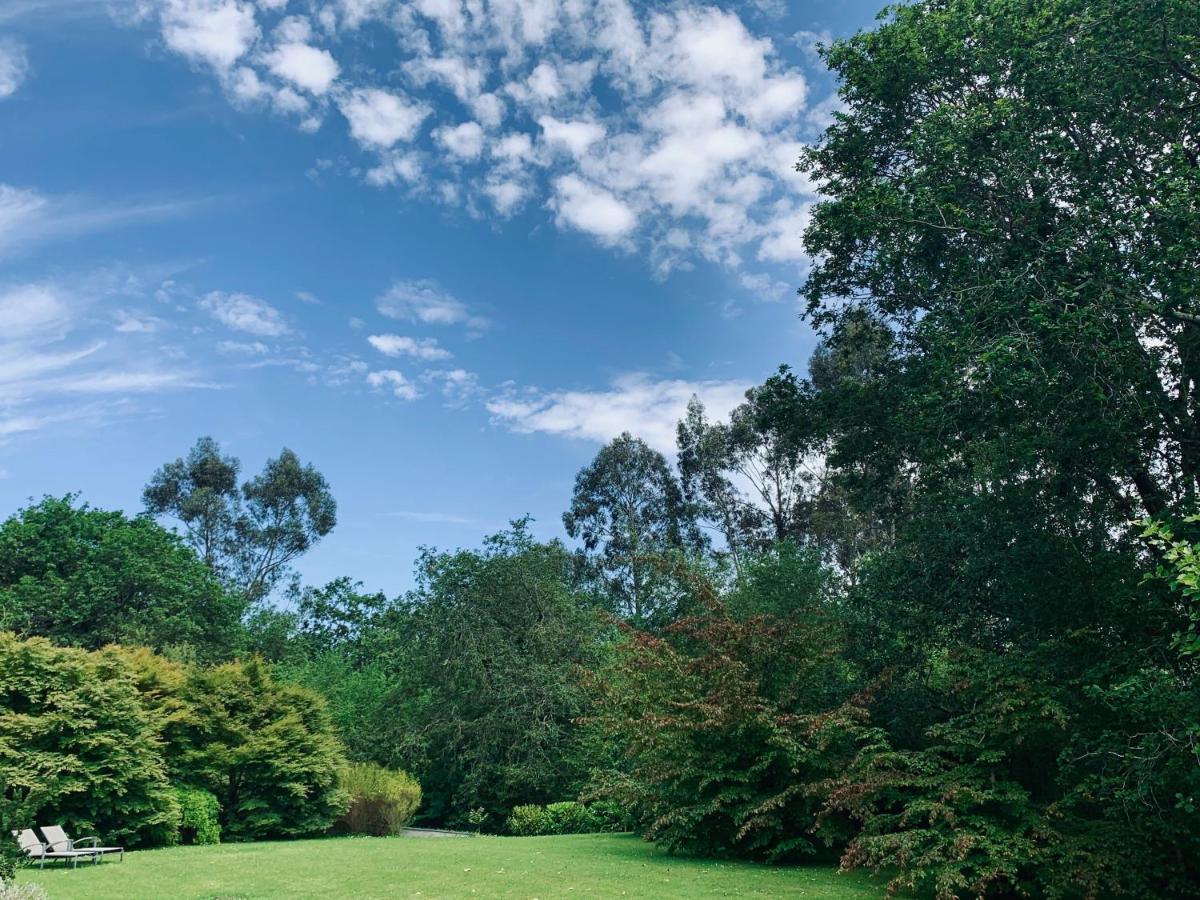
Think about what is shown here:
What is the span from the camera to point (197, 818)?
19484mm

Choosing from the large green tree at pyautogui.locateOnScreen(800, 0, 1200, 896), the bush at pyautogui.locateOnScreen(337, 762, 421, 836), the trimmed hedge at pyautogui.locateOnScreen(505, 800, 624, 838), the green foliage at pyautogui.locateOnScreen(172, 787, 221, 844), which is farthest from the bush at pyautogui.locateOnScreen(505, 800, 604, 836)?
the large green tree at pyautogui.locateOnScreen(800, 0, 1200, 896)

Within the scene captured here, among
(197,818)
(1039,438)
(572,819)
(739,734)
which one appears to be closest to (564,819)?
(572,819)

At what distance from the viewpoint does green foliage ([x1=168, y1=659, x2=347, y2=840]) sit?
2052 centimetres

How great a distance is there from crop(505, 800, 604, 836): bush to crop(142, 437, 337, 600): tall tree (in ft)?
98.0

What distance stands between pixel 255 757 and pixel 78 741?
466 cm

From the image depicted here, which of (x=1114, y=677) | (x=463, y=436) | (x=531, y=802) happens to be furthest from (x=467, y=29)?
(x=531, y=802)

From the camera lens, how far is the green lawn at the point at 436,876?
10.8m

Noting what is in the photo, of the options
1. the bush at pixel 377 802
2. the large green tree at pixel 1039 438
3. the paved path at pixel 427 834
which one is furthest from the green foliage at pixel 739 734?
the bush at pixel 377 802

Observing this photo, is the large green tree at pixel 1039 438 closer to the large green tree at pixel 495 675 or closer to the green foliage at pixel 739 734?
the green foliage at pixel 739 734

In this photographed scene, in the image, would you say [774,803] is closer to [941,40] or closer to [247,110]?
[941,40]

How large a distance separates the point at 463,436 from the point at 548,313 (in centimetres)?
666

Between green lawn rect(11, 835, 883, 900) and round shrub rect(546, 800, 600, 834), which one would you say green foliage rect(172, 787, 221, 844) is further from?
round shrub rect(546, 800, 600, 834)

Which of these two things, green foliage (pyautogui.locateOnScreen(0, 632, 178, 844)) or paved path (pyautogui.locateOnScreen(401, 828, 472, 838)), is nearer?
green foliage (pyautogui.locateOnScreen(0, 632, 178, 844))

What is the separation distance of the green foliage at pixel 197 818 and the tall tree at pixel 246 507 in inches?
1140
